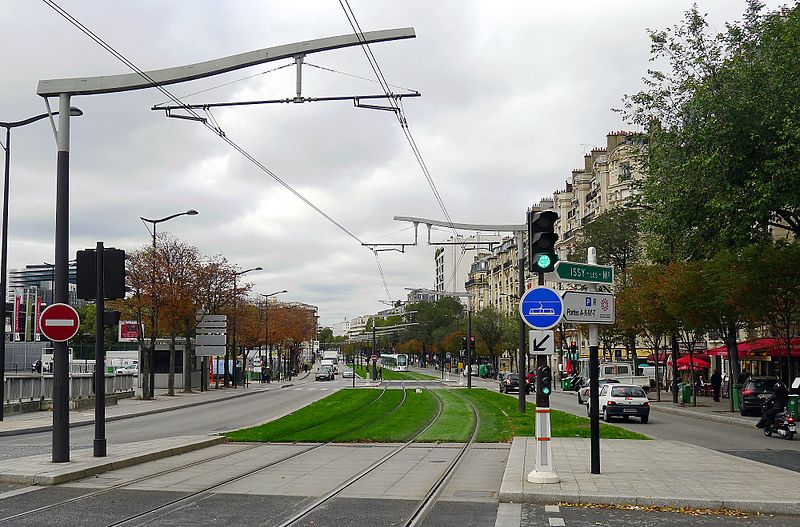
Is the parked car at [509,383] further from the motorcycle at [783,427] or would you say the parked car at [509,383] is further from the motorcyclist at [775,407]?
the motorcycle at [783,427]

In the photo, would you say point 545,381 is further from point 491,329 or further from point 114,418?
point 491,329

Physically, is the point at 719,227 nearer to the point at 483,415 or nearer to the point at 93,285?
the point at 483,415

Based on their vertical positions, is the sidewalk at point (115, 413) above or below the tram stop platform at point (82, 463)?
below

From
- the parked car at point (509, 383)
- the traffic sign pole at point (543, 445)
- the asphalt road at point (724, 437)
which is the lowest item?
the parked car at point (509, 383)

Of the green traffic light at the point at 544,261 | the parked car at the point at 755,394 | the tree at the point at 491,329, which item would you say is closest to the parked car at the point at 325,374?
the tree at the point at 491,329

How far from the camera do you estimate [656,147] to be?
91.9 ft

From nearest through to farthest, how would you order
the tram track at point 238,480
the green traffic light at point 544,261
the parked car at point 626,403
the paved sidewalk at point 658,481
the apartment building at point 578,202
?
the tram track at point 238,480 < the paved sidewalk at point 658,481 < the green traffic light at point 544,261 < the parked car at point 626,403 < the apartment building at point 578,202

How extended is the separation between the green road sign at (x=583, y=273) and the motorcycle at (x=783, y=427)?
1383 cm

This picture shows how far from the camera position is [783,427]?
83.9 feet

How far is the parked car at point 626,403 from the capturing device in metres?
33.1

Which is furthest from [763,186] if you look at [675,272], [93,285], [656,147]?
[675,272]

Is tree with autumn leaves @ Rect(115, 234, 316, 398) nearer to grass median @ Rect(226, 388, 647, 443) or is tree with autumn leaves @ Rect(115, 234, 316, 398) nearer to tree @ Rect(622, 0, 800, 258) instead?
grass median @ Rect(226, 388, 647, 443)

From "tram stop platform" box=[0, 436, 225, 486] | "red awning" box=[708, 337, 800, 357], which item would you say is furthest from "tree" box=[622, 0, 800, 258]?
"red awning" box=[708, 337, 800, 357]

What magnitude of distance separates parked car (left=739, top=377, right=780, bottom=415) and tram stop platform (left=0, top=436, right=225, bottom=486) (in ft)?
84.0
